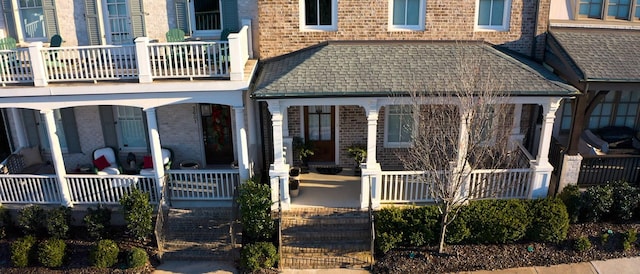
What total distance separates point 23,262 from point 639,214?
14.6 meters

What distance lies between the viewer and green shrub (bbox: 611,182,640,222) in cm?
1217

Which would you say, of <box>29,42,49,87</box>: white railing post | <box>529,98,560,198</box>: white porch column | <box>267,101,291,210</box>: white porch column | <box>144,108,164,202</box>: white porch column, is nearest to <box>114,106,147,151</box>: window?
<box>144,108,164,202</box>: white porch column

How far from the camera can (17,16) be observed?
13.2 metres

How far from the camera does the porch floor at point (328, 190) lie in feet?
41.8

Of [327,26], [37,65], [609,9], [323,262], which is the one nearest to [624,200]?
[609,9]

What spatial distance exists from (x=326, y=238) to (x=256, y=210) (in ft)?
5.83

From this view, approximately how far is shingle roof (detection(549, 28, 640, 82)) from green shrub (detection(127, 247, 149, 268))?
A: 1069 cm

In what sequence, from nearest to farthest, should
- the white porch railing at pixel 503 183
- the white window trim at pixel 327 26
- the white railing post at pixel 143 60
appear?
the white railing post at pixel 143 60 → the white porch railing at pixel 503 183 → the white window trim at pixel 327 26

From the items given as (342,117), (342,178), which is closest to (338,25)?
(342,117)

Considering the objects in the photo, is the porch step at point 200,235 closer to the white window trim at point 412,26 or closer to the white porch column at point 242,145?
the white porch column at point 242,145

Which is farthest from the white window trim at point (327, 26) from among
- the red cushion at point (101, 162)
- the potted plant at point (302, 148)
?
the red cushion at point (101, 162)

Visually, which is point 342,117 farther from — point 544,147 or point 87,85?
point 87,85

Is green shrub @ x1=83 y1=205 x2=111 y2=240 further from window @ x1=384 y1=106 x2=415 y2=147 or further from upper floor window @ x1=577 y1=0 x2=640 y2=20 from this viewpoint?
upper floor window @ x1=577 y1=0 x2=640 y2=20

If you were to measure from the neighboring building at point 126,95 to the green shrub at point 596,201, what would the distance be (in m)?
8.11
